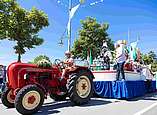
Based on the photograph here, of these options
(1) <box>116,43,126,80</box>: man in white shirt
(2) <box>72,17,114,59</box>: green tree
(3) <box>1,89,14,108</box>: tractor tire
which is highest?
(2) <box>72,17,114,59</box>: green tree

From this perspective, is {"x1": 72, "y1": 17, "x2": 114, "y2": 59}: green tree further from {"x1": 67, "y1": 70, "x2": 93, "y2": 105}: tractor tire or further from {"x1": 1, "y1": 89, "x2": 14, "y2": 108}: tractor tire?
{"x1": 1, "y1": 89, "x2": 14, "y2": 108}: tractor tire

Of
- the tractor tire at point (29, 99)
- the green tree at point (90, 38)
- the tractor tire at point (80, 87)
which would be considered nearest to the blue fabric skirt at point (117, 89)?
the tractor tire at point (80, 87)

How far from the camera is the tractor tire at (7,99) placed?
9.91 meters

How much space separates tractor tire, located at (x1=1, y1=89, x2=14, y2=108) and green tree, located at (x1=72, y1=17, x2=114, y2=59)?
24150mm

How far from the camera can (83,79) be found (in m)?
11.2

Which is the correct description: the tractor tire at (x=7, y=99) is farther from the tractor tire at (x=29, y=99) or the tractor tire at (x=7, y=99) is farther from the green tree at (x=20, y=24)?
the green tree at (x=20, y=24)

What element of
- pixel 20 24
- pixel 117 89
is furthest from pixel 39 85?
pixel 20 24

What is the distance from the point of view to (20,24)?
85.3 ft

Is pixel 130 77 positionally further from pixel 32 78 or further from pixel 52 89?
pixel 32 78

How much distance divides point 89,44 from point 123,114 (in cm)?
2605

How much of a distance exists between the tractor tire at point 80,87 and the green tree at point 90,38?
22.5 metres

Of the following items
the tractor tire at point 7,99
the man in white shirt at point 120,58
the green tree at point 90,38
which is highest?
the green tree at point 90,38

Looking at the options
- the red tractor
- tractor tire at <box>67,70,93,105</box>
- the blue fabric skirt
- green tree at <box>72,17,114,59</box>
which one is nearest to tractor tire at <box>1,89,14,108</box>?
the red tractor

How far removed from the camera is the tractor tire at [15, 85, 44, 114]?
27.9 feet
